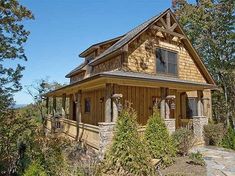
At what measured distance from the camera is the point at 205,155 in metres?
11.4

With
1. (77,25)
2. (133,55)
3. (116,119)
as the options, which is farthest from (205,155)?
(77,25)

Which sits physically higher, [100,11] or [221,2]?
[221,2]

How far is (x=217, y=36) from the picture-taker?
23984mm

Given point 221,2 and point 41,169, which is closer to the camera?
point 41,169

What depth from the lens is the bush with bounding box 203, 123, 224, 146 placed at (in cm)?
1434

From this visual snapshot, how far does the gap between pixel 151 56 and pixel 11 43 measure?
8271mm

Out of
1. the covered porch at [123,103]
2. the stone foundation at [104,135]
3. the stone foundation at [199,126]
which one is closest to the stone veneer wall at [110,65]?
the covered porch at [123,103]

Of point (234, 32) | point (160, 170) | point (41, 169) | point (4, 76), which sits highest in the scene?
point (234, 32)

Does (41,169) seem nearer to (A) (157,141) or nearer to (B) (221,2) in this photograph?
(A) (157,141)

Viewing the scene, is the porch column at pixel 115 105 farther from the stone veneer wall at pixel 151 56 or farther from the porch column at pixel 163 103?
the stone veneer wall at pixel 151 56

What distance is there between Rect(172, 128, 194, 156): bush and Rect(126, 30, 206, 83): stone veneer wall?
4.57m

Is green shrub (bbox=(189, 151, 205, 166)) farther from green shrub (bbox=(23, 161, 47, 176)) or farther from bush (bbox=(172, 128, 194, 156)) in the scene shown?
green shrub (bbox=(23, 161, 47, 176))

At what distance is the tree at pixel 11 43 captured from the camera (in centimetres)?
901

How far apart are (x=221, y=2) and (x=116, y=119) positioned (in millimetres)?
19076
